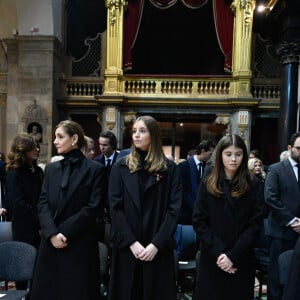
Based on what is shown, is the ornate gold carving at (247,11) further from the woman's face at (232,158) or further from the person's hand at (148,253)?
the person's hand at (148,253)

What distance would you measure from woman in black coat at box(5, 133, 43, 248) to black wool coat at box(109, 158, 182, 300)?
3.83 feet

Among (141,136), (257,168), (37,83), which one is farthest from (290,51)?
(37,83)

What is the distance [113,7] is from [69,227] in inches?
351

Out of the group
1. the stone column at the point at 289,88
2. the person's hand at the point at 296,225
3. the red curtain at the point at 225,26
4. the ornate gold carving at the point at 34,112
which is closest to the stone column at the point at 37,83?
the ornate gold carving at the point at 34,112

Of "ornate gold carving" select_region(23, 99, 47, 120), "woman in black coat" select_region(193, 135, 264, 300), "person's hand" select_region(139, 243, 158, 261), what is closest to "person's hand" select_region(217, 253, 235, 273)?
"woman in black coat" select_region(193, 135, 264, 300)

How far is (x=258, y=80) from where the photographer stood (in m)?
10.9

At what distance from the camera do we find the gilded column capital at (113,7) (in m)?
10.3

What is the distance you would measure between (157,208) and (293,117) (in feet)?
18.9

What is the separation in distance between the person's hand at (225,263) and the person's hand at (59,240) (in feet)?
3.82

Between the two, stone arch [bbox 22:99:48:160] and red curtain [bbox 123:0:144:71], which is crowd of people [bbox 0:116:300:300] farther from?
red curtain [bbox 123:0:144:71]

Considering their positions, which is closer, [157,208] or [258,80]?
[157,208]

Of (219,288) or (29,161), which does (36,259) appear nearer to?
(29,161)

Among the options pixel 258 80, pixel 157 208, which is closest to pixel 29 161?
pixel 157 208

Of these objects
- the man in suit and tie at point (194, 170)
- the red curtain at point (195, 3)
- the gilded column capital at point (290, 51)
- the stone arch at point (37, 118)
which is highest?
the red curtain at point (195, 3)
